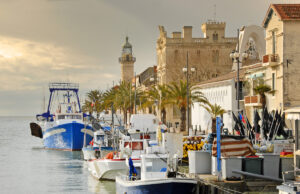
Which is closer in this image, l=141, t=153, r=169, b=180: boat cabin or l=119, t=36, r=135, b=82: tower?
l=141, t=153, r=169, b=180: boat cabin

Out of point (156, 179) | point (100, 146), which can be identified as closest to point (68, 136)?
point (100, 146)

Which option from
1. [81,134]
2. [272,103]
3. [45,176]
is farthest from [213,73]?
[45,176]

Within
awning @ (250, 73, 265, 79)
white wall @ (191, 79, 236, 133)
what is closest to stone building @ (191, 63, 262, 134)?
white wall @ (191, 79, 236, 133)

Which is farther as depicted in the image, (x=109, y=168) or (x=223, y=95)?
(x=223, y=95)

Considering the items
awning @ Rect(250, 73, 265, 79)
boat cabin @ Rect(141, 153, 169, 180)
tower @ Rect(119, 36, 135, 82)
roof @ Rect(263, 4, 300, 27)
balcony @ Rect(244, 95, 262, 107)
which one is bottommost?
boat cabin @ Rect(141, 153, 169, 180)

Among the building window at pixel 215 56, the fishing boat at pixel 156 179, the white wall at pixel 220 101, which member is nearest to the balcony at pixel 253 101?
the white wall at pixel 220 101

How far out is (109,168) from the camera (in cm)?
4147

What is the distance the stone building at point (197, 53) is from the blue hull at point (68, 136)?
2395cm

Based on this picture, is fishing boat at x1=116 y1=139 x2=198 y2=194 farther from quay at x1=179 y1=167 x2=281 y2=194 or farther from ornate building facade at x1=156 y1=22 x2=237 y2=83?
ornate building facade at x1=156 y1=22 x2=237 y2=83

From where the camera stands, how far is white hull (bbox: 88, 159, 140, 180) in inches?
1610

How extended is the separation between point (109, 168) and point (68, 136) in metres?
43.8

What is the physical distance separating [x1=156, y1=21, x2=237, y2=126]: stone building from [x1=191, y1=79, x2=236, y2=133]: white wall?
1533 cm

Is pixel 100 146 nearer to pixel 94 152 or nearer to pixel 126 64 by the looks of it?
pixel 94 152

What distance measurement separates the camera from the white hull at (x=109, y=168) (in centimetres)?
4091
